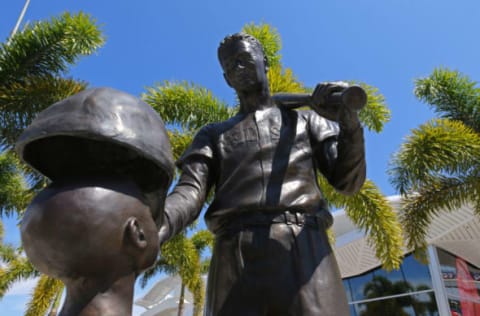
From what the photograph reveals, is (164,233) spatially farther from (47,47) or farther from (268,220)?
(47,47)

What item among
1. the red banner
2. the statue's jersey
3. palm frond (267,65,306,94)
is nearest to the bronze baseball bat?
the statue's jersey

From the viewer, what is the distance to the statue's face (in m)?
2.09

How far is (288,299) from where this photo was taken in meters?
1.62

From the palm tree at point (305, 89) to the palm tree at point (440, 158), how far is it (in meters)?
1.15

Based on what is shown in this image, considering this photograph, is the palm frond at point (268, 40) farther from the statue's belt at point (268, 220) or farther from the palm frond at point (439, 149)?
the statue's belt at point (268, 220)

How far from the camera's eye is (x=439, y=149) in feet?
28.9

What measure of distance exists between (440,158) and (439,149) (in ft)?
0.66

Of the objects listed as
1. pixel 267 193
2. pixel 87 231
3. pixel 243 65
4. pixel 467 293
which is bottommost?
pixel 87 231

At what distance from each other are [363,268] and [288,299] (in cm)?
2168

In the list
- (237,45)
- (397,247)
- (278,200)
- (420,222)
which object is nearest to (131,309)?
(278,200)

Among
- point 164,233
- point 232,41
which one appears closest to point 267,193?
point 164,233

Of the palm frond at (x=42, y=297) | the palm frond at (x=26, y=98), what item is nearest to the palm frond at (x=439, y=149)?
the palm frond at (x=26, y=98)

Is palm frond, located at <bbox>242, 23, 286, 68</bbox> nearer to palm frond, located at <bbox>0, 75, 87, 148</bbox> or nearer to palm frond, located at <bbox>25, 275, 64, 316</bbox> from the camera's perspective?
palm frond, located at <bbox>0, 75, 87, 148</bbox>

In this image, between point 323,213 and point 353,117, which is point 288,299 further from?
point 353,117
